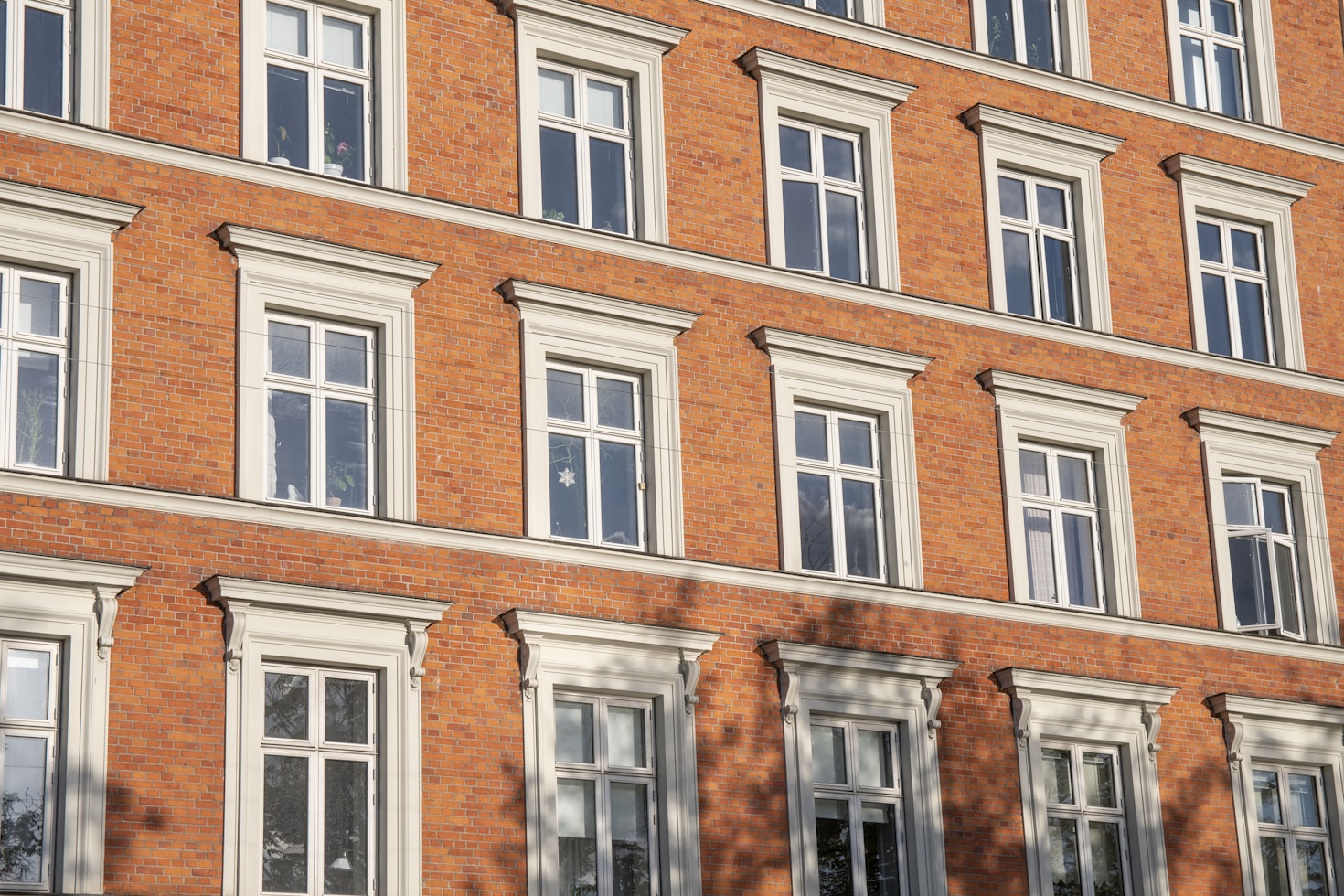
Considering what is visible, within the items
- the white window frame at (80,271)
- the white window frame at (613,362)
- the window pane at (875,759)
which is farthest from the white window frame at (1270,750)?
the white window frame at (80,271)

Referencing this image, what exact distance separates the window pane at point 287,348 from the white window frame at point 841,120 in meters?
4.95

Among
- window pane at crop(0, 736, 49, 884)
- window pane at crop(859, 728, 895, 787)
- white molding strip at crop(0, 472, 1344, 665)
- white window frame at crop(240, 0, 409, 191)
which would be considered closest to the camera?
window pane at crop(0, 736, 49, 884)

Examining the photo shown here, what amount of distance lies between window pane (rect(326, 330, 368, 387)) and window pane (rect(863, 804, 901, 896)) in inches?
239

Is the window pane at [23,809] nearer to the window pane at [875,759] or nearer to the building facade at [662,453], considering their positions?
the building facade at [662,453]

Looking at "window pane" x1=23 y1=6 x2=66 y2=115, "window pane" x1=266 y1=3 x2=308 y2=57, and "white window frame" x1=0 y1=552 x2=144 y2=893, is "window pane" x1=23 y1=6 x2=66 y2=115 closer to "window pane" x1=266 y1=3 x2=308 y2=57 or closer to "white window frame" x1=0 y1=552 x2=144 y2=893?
"window pane" x1=266 y1=3 x2=308 y2=57

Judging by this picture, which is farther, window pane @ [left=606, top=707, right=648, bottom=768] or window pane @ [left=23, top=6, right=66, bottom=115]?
window pane @ [left=606, top=707, right=648, bottom=768]

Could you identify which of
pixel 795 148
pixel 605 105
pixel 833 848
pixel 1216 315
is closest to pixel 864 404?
pixel 795 148

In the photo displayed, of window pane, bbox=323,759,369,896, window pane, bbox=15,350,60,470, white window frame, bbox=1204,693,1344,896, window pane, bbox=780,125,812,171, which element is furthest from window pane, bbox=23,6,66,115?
white window frame, bbox=1204,693,1344,896

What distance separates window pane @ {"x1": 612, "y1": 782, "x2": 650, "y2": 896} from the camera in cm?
1917

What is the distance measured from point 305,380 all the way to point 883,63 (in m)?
7.43

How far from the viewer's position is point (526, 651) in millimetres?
19000

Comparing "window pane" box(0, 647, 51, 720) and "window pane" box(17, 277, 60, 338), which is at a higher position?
"window pane" box(17, 277, 60, 338)

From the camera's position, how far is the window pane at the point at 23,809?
1664 centimetres

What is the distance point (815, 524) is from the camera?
21219mm
